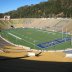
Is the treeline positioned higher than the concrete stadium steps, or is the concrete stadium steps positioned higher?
the treeline

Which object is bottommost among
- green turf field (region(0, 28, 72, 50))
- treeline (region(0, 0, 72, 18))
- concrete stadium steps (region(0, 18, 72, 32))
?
green turf field (region(0, 28, 72, 50))

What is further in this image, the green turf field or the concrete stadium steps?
the concrete stadium steps

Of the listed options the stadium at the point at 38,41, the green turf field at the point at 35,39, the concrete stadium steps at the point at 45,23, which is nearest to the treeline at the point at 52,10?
the stadium at the point at 38,41

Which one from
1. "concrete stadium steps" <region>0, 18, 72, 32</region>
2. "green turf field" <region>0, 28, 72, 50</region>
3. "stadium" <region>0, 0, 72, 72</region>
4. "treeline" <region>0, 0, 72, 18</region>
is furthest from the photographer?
"treeline" <region>0, 0, 72, 18</region>

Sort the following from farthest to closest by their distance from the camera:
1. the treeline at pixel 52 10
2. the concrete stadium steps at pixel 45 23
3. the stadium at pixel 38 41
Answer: the treeline at pixel 52 10 < the concrete stadium steps at pixel 45 23 < the stadium at pixel 38 41

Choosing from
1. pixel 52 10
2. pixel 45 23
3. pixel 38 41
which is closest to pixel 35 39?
pixel 38 41

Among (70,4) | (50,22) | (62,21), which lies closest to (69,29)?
(62,21)

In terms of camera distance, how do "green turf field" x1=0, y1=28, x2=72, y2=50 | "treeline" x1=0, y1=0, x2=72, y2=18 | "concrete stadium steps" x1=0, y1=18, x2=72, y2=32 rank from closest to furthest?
"green turf field" x1=0, y1=28, x2=72, y2=50
"concrete stadium steps" x1=0, y1=18, x2=72, y2=32
"treeline" x1=0, y1=0, x2=72, y2=18

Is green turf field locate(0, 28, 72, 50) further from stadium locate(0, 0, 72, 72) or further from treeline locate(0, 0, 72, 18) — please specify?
treeline locate(0, 0, 72, 18)

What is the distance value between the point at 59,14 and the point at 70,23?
154ft

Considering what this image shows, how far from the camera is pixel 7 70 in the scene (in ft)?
69.5

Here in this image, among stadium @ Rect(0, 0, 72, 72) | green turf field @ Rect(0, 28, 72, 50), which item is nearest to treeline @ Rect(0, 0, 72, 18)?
stadium @ Rect(0, 0, 72, 72)

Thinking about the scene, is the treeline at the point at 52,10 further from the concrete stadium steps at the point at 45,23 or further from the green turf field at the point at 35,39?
the green turf field at the point at 35,39

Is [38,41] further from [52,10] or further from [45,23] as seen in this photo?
[52,10]
